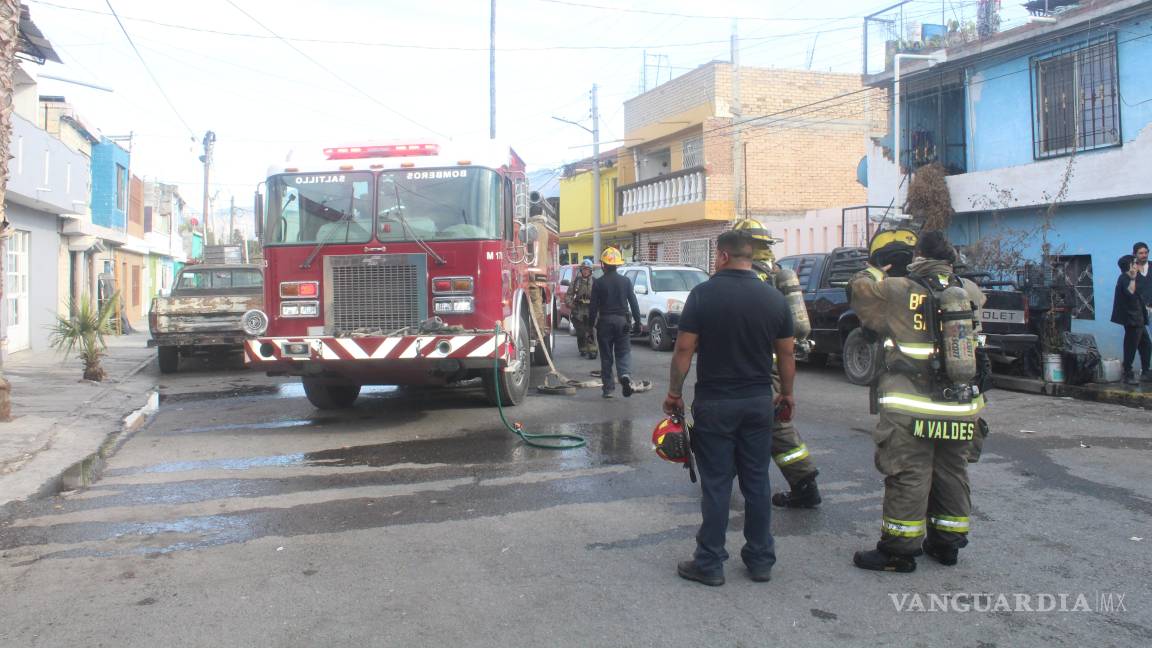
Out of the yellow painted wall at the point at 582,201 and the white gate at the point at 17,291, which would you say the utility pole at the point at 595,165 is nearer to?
the yellow painted wall at the point at 582,201

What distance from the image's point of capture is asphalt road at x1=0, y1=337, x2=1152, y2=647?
3775 millimetres

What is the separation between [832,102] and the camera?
25609mm

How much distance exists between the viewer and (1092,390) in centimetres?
1034

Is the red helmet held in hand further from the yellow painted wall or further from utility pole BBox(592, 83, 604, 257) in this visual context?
the yellow painted wall

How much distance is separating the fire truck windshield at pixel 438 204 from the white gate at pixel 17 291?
40.7ft

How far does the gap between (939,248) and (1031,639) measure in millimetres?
1933

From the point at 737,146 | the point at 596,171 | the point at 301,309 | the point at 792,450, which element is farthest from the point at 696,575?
the point at 596,171

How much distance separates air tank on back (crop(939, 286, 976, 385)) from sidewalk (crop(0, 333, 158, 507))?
19.8 feet

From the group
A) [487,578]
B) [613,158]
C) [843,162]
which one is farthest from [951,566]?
[613,158]

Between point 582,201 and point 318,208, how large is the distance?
2760cm

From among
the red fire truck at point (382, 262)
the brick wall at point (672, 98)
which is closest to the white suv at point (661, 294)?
the red fire truck at point (382, 262)

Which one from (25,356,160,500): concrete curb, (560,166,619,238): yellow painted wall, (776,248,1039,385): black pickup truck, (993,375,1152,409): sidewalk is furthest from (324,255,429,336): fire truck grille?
(560,166,619,238): yellow painted wall

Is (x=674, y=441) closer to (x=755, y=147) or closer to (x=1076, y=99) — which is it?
(x=1076, y=99)

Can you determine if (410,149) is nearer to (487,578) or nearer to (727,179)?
(487,578)
